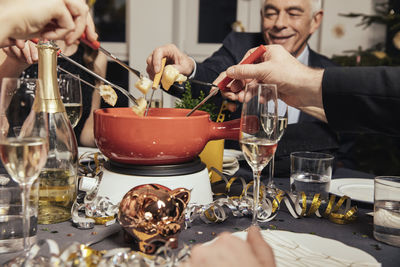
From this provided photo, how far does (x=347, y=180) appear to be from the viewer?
1.25 m

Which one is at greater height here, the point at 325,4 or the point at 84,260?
the point at 325,4

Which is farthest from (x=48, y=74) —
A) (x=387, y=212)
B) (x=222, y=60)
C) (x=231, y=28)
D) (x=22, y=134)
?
(x=231, y=28)

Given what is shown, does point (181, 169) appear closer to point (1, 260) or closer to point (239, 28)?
point (1, 260)

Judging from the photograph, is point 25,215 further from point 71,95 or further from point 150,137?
Result: point 71,95

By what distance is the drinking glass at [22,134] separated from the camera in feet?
2.13

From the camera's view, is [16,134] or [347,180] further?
[347,180]

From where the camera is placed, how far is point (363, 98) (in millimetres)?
995

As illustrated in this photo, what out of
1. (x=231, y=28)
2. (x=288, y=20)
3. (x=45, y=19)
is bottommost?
(x=45, y=19)

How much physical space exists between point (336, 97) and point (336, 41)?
2867 millimetres

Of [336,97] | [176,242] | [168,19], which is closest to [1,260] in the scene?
[176,242]

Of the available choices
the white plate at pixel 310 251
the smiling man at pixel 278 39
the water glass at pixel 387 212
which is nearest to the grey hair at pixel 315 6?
the smiling man at pixel 278 39

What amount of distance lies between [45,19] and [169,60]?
906 mm

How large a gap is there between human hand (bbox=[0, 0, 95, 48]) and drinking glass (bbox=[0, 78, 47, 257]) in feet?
0.48

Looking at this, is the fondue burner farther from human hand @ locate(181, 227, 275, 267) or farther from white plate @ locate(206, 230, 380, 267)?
human hand @ locate(181, 227, 275, 267)
